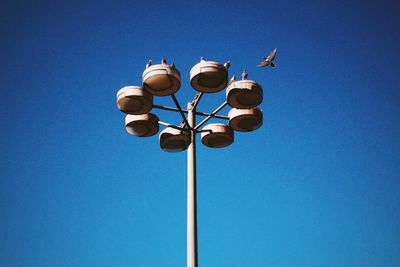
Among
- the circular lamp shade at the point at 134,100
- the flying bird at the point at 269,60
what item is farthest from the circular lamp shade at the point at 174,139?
the flying bird at the point at 269,60

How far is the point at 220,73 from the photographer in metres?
4.51

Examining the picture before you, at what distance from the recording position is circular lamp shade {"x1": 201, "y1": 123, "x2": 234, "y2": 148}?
538 cm

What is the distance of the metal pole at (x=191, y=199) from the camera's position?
166 inches

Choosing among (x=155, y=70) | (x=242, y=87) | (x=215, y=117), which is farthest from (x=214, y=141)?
(x=155, y=70)

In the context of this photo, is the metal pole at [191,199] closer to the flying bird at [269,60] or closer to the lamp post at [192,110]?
the lamp post at [192,110]

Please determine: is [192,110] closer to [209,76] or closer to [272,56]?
[209,76]

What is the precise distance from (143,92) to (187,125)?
2.69ft

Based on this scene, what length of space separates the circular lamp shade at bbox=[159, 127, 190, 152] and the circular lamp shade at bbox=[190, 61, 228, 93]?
28.9 inches

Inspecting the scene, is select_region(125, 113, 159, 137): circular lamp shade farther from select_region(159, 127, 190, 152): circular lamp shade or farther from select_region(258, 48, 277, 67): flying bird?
Result: select_region(258, 48, 277, 67): flying bird

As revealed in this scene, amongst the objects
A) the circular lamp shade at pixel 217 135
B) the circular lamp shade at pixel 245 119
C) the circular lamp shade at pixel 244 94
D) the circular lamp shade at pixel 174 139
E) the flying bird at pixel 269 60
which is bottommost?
the circular lamp shade at pixel 174 139

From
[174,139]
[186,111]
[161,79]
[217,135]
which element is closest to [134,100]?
[161,79]

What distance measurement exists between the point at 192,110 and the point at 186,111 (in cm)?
9

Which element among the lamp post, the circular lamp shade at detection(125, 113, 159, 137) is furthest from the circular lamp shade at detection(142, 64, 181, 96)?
the circular lamp shade at detection(125, 113, 159, 137)

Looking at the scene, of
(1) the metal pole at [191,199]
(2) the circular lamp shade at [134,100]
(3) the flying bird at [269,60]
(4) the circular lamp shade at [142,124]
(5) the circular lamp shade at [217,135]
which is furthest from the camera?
(3) the flying bird at [269,60]
